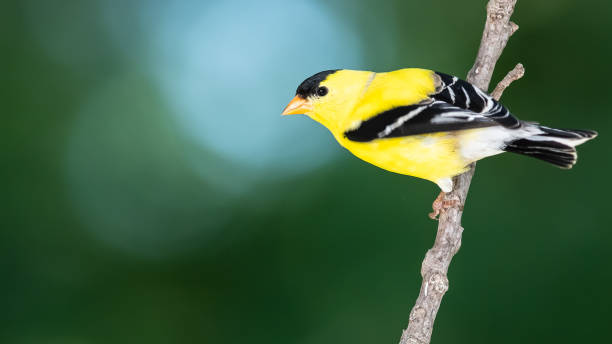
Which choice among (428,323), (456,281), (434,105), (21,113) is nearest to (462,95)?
Result: (434,105)

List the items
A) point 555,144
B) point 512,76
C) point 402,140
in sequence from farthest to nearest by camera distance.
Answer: point 512,76
point 402,140
point 555,144

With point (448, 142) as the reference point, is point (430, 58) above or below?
above

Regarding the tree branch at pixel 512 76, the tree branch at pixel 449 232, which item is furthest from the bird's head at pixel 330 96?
the tree branch at pixel 512 76

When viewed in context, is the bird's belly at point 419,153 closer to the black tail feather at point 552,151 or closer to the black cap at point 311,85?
the black tail feather at point 552,151

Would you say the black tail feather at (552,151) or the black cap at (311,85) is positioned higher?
the black cap at (311,85)

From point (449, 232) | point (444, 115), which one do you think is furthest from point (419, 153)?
point (449, 232)

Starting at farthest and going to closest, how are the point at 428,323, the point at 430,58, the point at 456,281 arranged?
the point at 430,58 < the point at 456,281 < the point at 428,323

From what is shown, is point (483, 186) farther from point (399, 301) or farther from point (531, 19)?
point (531, 19)

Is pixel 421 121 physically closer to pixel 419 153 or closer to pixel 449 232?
pixel 419 153
